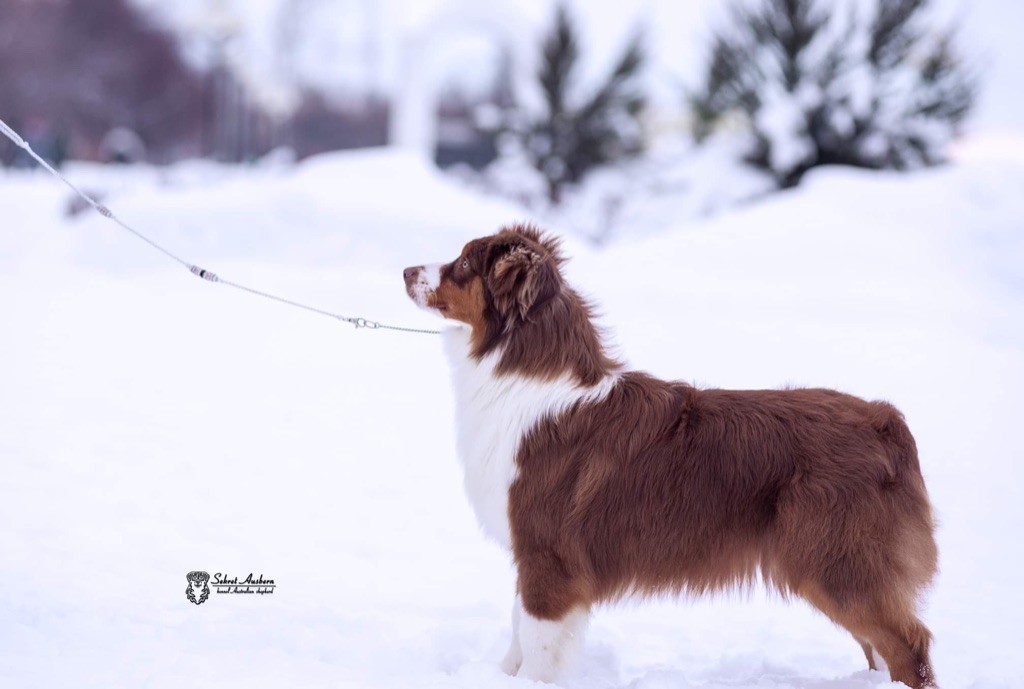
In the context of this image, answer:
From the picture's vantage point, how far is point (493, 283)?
12.5 ft

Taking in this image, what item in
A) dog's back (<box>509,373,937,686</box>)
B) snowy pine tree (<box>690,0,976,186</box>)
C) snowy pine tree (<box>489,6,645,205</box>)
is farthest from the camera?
snowy pine tree (<box>489,6,645,205</box>)

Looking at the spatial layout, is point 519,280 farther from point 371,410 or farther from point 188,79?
Result: point 188,79

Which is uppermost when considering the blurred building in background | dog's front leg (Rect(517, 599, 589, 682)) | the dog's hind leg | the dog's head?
the blurred building in background

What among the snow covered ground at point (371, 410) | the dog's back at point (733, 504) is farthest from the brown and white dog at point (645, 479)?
the snow covered ground at point (371, 410)

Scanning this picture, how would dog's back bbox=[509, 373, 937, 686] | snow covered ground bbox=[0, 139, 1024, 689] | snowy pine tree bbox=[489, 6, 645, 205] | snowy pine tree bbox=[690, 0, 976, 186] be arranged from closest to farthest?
dog's back bbox=[509, 373, 937, 686], snow covered ground bbox=[0, 139, 1024, 689], snowy pine tree bbox=[690, 0, 976, 186], snowy pine tree bbox=[489, 6, 645, 205]

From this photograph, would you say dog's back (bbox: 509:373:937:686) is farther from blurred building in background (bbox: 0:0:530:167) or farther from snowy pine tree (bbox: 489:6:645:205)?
blurred building in background (bbox: 0:0:530:167)

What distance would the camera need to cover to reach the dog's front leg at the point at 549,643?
3.69 m

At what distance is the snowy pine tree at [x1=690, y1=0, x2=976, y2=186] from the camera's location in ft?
60.4

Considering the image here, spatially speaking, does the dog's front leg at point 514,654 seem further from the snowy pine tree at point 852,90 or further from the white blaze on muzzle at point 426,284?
the snowy pine tree at point 852,90

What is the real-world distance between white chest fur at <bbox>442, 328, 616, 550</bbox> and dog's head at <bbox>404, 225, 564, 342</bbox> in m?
0.18

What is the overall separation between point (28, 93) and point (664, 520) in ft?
136

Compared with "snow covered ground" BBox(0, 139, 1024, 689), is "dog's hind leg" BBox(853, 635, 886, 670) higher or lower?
lower

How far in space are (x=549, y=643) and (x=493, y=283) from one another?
145 centimetres

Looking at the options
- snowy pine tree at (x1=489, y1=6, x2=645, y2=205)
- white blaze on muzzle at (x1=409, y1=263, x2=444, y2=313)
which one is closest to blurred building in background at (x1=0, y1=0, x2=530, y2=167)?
snowy pine tree at (x1=489, y1=6, x2=645, y2=205)
